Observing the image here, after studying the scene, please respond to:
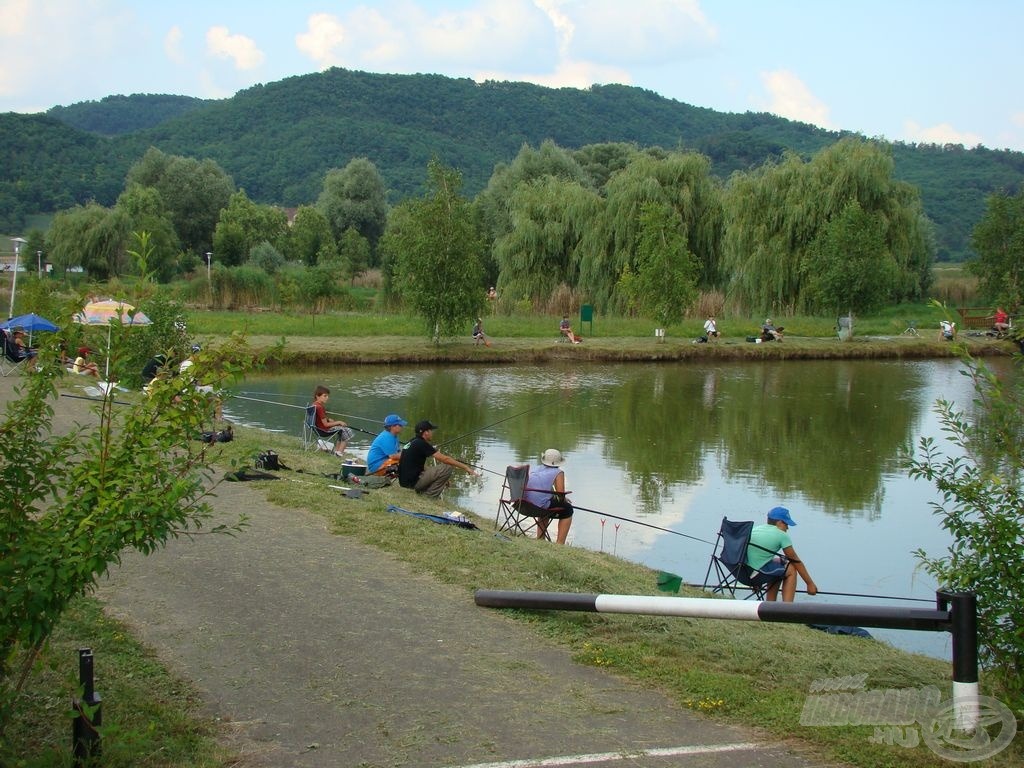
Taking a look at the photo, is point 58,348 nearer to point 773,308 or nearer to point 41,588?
point 41,588

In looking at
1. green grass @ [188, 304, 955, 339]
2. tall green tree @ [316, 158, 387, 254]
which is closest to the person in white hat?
green grass @ [188, 304, 955, 339]

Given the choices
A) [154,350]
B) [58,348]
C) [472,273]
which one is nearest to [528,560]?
[58,348]

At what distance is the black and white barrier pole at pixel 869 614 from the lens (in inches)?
184

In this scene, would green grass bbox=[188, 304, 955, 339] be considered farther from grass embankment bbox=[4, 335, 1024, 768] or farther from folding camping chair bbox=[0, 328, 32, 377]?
grass embankment bbox=[4, 335, 1024, 768]

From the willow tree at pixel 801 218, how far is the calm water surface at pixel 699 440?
6.61 meters

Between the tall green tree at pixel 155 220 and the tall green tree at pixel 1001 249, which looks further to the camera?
the tall green tree at pixel 155 220

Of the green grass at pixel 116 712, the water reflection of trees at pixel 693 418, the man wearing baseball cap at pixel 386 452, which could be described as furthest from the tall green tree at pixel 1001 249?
the green grass at pixel 116 712

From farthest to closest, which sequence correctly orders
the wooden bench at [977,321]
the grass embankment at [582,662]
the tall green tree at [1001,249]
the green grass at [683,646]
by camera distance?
the tall green tree at [1001,249]
the wooden bench at [977,321]
the green grass at [683,646]
the grass embankment at [582,662]

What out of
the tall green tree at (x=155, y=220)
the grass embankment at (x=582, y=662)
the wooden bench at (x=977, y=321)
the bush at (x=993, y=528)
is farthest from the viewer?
the tall green tree at (x=155, y=220)

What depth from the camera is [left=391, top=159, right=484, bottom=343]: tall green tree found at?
33.4 metres

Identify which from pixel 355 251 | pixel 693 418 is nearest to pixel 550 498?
pixel 693 418

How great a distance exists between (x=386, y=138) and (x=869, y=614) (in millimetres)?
131477

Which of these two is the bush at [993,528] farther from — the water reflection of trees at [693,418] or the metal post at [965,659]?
the water reflection of trees at [693,418]

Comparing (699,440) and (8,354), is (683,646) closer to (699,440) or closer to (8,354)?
(699,440)
